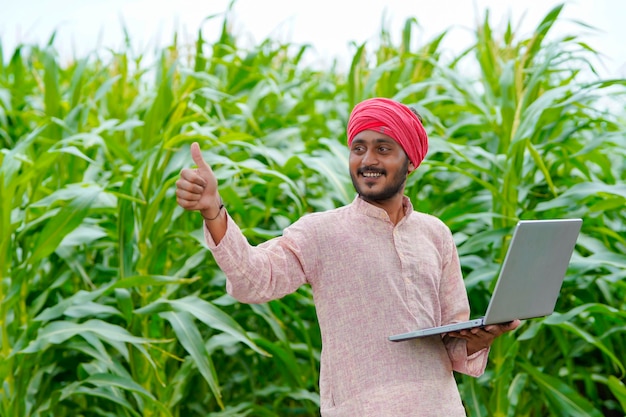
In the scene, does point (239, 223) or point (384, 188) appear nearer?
point (384, 188)

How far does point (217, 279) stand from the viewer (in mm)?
1875

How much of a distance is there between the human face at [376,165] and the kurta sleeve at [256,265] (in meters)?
0.13

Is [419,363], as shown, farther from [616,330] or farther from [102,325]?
[616,330]

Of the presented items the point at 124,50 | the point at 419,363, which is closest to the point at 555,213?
the point at 419,363

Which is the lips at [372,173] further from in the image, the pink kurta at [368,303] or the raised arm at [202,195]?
the raised arm at [202,195]

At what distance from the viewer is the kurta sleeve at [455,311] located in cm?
120

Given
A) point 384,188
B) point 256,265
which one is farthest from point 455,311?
point 256,265

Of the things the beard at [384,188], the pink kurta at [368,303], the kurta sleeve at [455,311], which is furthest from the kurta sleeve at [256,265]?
the kurta sleeve at [455,311]

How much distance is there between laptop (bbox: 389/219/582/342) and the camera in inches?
40.7

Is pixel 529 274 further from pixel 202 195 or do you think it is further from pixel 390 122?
pixel 202 195

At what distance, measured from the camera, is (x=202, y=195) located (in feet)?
3.28

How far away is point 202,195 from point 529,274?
44cm

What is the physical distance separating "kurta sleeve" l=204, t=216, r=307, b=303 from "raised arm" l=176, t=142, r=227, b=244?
0.04 ft

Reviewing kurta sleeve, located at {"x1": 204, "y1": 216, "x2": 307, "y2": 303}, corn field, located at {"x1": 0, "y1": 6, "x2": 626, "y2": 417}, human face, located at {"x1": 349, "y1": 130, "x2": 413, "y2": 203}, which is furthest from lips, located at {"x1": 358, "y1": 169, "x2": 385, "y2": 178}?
corn field, located at {"x1": 0, "y1": 6, "x2": 626, "y2": 417}
